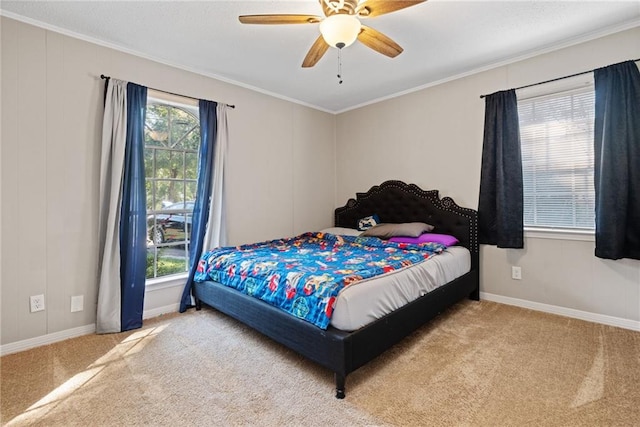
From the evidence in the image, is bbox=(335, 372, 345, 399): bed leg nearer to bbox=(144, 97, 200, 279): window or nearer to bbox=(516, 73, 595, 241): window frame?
bbox=(144, 97, 200, 279): window

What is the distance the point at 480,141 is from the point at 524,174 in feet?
1.80

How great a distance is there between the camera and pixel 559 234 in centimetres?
288

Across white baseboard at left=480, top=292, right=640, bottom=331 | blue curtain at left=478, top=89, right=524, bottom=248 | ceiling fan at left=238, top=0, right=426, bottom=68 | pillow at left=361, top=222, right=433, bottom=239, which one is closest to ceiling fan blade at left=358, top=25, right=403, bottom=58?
ceiling fan at left=238, top=0, right=426, bottom=68

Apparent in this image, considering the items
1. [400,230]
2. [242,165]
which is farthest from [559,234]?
[242,165]

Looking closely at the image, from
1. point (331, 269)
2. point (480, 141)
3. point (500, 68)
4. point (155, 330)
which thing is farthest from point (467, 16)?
point (155, 330)

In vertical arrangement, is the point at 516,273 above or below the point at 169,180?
below

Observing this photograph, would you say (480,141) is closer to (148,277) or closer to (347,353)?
(347,353)

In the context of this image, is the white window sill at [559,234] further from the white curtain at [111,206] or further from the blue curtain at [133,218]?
the white curtain at [111,206]

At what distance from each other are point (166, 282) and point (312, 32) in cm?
268

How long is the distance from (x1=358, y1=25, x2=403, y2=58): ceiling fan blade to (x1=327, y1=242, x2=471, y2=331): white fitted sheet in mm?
1604

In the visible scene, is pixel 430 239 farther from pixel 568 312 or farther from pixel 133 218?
pixel 133 218

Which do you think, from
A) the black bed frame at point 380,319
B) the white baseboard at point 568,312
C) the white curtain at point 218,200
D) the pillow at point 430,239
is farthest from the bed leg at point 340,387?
the white baseboard at point 568,312

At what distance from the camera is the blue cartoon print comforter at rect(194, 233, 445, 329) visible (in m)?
1.94

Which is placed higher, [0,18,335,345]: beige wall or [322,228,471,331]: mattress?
[0,18,335,345]: beige wall
